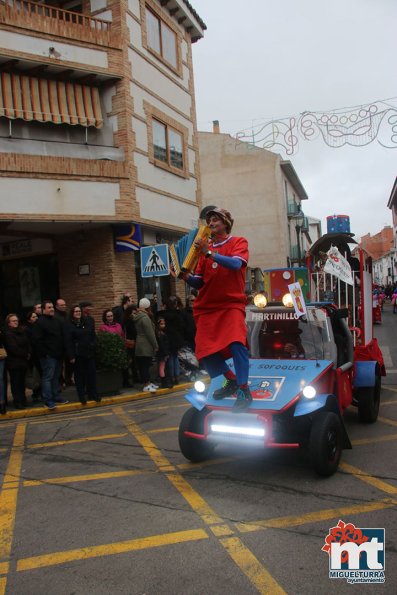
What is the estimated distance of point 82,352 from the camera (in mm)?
8531

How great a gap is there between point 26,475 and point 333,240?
18.1ft

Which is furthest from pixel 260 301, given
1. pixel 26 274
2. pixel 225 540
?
pixel 26 274

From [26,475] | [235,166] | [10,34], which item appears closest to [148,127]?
[10,34]

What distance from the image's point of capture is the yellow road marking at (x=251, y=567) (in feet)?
9.37

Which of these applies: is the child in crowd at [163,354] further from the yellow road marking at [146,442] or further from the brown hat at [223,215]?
the brown hat at [223,215]

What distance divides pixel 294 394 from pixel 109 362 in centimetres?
546

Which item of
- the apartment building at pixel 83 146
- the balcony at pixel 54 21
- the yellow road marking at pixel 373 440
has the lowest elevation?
the yellow road marking at pixel 373 440

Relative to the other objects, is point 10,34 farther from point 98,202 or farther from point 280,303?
point 280,303

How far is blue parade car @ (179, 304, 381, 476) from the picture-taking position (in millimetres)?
4410

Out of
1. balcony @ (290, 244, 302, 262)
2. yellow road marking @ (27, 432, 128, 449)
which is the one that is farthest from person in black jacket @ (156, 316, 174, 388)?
balcony @ (290, 244, 302, 262)

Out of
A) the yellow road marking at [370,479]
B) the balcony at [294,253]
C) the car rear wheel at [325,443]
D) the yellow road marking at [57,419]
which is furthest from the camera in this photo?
the balcony at [294,253]

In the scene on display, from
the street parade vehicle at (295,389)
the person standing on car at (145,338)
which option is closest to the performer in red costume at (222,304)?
the street parade vehicle at (295,389)

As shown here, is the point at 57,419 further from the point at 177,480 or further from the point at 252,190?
the point at 252,190

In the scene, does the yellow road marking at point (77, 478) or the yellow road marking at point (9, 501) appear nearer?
the yellow road marking at point (9, 501)
